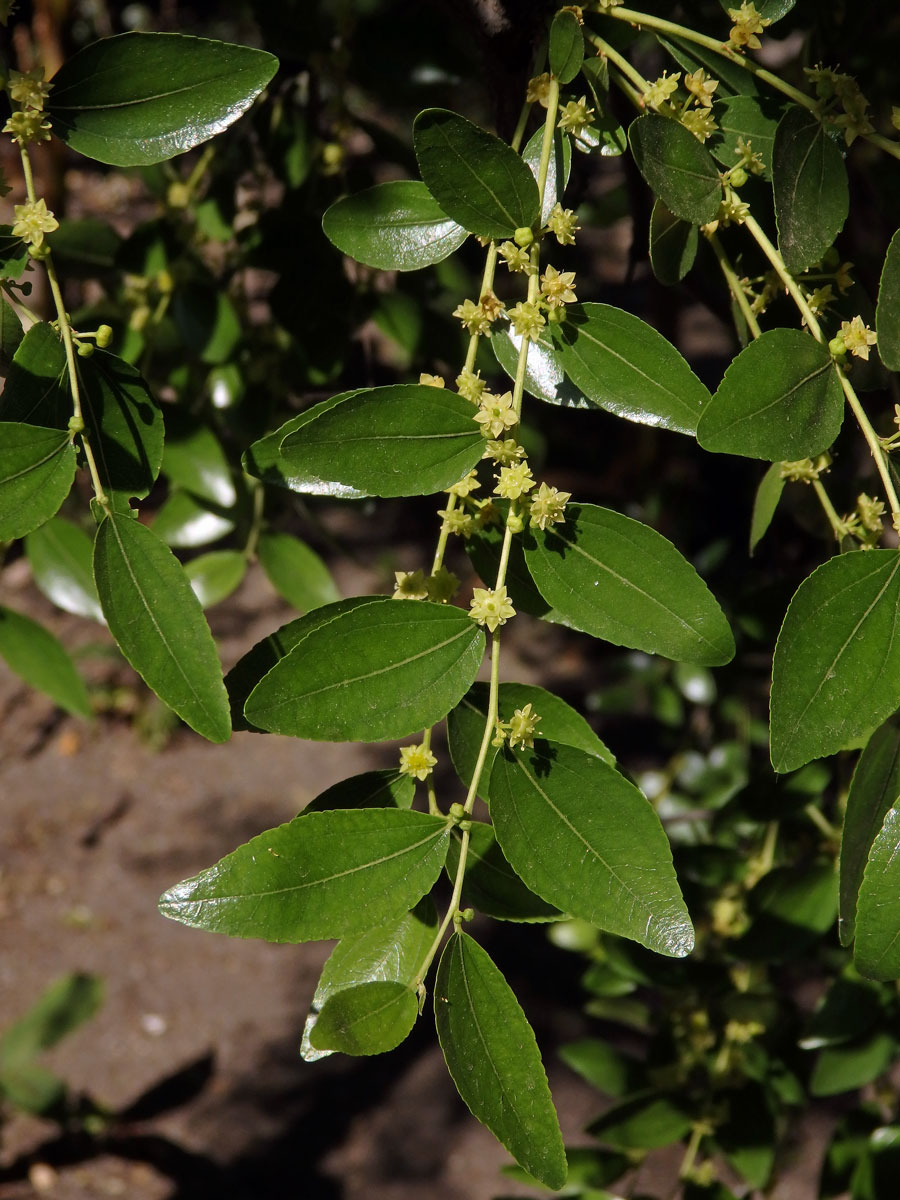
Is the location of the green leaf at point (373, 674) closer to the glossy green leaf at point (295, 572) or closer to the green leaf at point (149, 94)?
the green leaf at point (149, 94)

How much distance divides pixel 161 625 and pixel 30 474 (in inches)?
5.2

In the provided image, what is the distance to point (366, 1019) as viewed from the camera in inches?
26.9

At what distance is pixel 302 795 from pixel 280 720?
2777mm

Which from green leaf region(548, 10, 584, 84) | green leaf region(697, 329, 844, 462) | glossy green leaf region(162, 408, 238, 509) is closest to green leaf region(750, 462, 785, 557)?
green leaf region(697, 329, 844, 462)

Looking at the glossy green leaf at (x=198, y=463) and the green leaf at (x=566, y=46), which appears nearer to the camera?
the green leaf at (x=566, y=46)

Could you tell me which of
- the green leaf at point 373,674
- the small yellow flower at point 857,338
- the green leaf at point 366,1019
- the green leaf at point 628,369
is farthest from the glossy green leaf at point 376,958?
the small yellow flower at point 857,338

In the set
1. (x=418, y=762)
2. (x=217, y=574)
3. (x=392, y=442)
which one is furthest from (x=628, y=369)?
(x=217, y=574)

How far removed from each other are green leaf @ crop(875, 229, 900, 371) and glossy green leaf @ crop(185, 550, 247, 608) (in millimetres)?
783

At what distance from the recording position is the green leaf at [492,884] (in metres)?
0.77

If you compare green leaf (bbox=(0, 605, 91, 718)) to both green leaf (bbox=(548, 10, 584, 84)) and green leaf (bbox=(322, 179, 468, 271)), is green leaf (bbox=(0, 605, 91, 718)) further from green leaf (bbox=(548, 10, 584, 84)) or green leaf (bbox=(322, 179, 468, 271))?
green leaf (bbox=(548, 10, 584, 84))

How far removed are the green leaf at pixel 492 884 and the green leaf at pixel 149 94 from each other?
52cm

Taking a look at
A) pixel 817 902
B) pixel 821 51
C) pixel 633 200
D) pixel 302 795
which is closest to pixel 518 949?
pixel 302 795

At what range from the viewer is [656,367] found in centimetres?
76

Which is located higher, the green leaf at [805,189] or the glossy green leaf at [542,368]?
the green leaf at [805,189]
